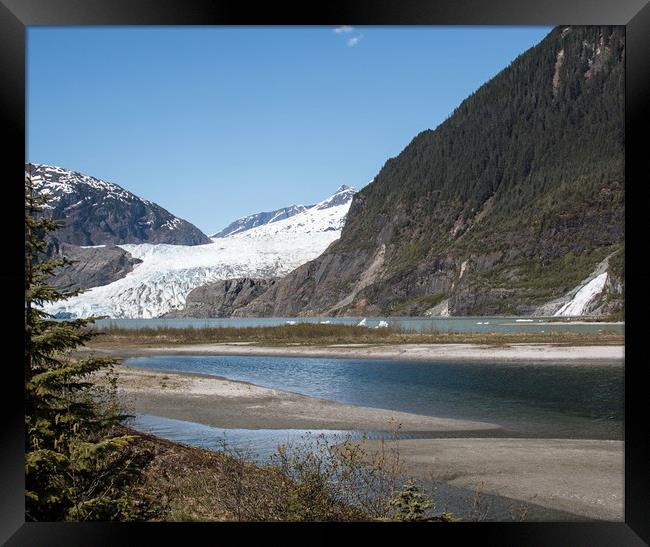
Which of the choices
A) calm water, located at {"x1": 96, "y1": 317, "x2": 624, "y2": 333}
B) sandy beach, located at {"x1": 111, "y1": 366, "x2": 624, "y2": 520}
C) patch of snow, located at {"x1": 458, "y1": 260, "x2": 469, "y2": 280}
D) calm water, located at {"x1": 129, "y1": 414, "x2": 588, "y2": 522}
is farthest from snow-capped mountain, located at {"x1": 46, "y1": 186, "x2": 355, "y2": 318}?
calm water, located at {"x1": 129, "y1": 414, "x2": 588, "y2": 522}

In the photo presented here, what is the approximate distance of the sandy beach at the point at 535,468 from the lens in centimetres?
771

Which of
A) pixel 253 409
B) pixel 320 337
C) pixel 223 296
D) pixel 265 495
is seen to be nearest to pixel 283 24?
pixel 265 495

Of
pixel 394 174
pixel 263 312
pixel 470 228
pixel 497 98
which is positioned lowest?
pixel 263 312

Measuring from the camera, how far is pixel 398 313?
9756cm

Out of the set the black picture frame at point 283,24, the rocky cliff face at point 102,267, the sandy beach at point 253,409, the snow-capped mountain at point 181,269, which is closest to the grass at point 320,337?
the sandy beach at point 253,409

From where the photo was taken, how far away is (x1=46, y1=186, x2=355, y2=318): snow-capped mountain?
102562 mm

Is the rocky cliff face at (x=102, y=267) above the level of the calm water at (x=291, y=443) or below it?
above

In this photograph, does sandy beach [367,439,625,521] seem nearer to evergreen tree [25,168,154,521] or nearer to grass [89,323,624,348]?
evergreen tree [25,168,154,521]

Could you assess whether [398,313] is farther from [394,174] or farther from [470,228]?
[394,174]

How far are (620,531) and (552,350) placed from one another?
2507 cm

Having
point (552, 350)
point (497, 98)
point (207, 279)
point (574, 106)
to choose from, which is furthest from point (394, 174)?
point (552, 350)

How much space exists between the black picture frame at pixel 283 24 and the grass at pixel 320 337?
27712 mm

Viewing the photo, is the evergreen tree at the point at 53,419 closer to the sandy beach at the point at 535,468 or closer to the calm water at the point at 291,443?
the calm water at the point at 291,443

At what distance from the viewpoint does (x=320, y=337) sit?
4344 cm
